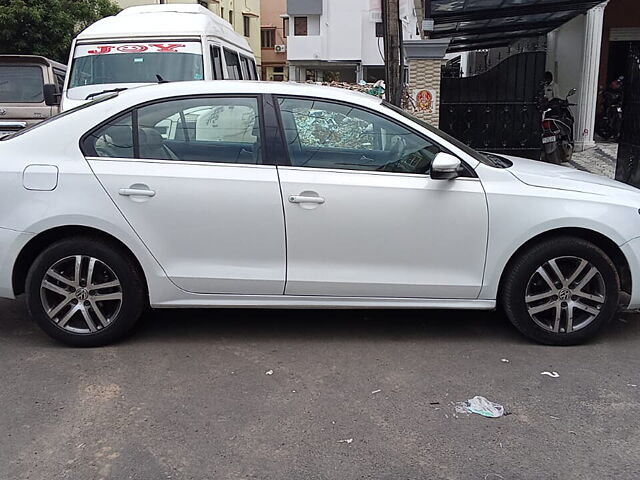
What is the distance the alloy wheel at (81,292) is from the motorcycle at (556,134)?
29.8 feet

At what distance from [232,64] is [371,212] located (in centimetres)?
693

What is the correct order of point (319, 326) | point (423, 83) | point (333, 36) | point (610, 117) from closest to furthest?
point (319, 326)
point (423, 83)
point (610, 117)
point (333, 36)

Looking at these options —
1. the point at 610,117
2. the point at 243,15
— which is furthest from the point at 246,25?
the point at 610,117

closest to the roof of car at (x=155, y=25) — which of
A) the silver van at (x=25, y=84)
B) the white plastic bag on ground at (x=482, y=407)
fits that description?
the silver van at (x=25, y=84)

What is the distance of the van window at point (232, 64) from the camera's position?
993 centimetres

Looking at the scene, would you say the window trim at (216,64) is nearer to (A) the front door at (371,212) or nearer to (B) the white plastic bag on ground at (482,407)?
(A) the front door at (371,212)

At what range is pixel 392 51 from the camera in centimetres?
834

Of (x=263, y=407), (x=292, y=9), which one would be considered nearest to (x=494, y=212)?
(x=263, y=407)

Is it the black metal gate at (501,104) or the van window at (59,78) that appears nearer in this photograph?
the van window at (59,78)

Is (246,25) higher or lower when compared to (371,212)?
higher

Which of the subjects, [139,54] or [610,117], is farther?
[610,117]

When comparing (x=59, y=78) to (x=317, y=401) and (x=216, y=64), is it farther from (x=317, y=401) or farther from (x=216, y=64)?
(x=317, y=401)

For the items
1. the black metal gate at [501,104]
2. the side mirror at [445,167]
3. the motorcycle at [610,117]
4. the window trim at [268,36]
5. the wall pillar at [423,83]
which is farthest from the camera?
the window trim at [268,36]

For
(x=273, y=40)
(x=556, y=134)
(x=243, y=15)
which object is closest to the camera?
(x=556, y=134)
